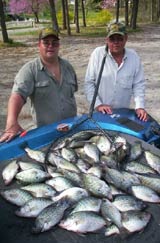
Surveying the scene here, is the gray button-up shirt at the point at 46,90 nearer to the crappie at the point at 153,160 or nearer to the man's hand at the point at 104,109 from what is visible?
the man's hand at the point at 104,109

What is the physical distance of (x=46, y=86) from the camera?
4.44 meters

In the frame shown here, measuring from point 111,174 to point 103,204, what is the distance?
0.36 metres

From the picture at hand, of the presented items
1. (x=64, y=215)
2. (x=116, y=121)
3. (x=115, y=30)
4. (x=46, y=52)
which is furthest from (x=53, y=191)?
(x=115, y=30)

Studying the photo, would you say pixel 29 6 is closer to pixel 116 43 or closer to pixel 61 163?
pixel 116 43

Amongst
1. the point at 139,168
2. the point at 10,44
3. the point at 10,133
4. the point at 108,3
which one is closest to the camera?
the point at 139,168

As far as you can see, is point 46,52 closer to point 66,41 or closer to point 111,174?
point 111,174

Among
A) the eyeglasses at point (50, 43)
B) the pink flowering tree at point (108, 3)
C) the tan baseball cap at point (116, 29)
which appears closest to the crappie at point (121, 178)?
the eyeglasses at point (50, 43)

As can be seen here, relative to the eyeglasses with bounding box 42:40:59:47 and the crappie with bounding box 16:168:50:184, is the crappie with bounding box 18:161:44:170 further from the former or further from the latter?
the eyeglasses with bounding box 42:40:59:47

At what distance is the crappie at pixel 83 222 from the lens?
2531 mm

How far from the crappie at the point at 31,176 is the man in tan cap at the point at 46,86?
98 centimetres

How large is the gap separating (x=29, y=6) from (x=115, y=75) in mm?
40245

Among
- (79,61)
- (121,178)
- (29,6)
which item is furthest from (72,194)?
(29,6)

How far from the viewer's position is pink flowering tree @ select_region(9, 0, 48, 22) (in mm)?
41447

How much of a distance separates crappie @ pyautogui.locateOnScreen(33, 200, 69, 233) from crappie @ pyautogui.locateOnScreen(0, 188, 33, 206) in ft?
0.70
